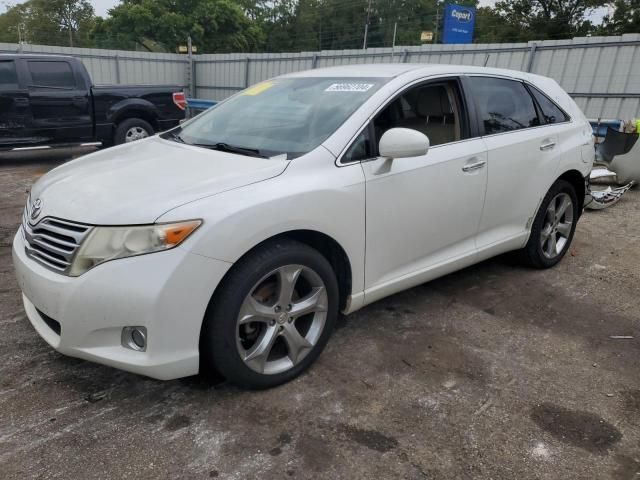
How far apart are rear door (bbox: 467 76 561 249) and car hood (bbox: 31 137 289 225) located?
1.70 metres

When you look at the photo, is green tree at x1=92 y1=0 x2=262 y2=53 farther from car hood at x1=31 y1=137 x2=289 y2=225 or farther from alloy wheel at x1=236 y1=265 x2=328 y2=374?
alloy wheel at x1=236 y1=265 x2=328 y2=374

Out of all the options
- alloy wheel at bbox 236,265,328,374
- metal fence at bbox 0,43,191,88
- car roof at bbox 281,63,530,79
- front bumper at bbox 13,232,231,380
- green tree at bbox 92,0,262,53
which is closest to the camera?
front bumper at bbox 13,232,231,380

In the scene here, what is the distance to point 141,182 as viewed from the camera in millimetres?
2545

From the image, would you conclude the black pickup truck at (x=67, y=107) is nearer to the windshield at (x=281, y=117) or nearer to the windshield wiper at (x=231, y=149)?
the windshield at (x=281, y=117)

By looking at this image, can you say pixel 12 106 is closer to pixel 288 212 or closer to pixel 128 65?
pixel 288 212

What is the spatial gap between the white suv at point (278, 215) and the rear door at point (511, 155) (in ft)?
0.05

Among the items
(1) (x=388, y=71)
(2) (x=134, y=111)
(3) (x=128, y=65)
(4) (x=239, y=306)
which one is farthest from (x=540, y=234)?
(3) (x=128, y=65)

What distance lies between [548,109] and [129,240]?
3495 millimetres

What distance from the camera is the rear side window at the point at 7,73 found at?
8.10 meters

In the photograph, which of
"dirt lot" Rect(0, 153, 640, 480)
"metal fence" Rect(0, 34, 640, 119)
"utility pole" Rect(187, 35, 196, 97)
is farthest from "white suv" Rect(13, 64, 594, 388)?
"utility pole" Rect(187, 35, 196, 97)

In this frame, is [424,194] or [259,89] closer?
[424,194]

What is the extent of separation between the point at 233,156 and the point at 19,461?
1.71 m

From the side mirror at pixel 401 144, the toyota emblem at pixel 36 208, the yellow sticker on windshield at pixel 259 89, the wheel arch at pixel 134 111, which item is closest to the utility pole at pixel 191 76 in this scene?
the wheel arch at pixel 134 111

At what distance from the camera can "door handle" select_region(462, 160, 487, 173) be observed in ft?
11.2
